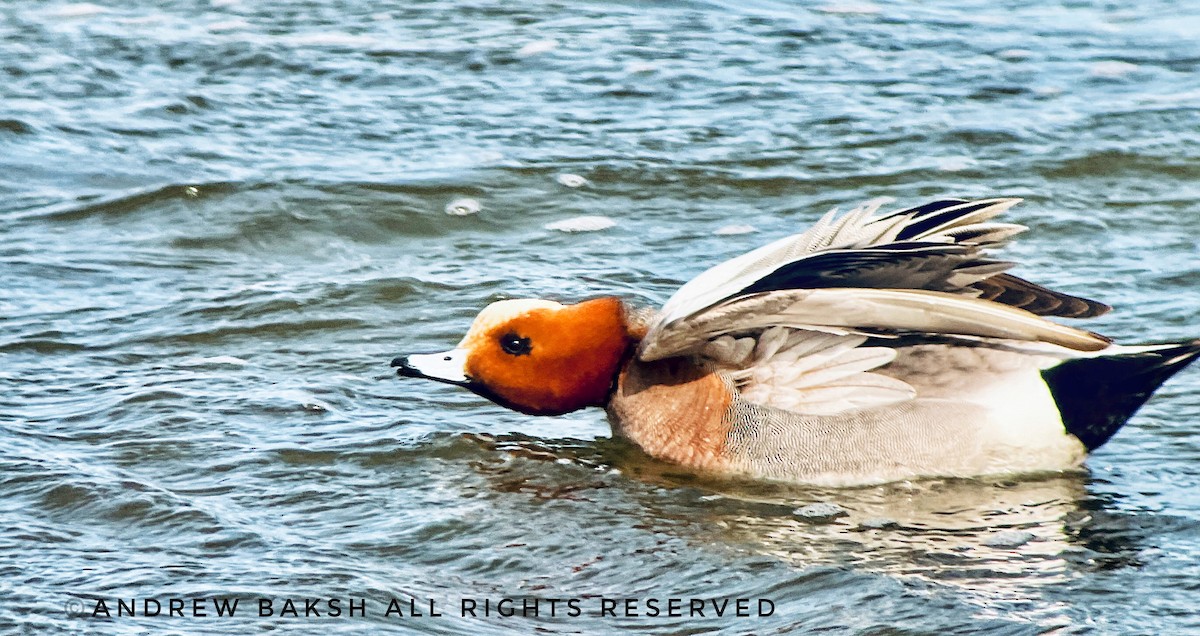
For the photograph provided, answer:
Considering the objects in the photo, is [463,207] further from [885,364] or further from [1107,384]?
[1107,384]

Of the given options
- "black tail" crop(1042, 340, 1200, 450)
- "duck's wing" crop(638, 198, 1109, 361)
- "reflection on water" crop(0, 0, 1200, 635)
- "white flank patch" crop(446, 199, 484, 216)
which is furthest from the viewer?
"white flank patch" crop(446, 199, 484, 216)

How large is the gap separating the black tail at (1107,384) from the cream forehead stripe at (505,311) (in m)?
1.66

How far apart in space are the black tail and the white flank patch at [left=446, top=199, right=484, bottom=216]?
11.5 ft

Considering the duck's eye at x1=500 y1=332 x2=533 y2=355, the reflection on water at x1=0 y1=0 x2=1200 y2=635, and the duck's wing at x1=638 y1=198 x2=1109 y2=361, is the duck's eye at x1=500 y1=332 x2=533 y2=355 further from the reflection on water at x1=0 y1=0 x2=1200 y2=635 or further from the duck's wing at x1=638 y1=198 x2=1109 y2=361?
the duck's wing at x1=638 y1=198 x2=1109 y2=361

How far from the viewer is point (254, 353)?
21.5 ft

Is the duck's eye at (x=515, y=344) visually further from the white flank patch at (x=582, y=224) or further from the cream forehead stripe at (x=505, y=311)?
the white flank patch at (x=582, y=224)

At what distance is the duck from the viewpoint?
5168mm

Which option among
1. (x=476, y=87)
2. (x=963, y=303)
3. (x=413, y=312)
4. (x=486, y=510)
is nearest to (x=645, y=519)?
(x=486, y=510)

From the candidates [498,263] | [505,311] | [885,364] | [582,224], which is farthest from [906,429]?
[582,224]

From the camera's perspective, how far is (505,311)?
5.72 meters

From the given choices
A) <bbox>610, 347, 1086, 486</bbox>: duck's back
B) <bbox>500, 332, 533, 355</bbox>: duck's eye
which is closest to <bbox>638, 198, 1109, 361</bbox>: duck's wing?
<bbox>610, 347, 1086, 486</bbox>: duck's back

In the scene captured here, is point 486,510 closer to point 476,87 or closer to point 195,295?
point 195,295

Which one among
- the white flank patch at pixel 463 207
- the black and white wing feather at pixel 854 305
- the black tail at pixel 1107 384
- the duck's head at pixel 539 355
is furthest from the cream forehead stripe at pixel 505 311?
the white flank patch at pixel 463 207

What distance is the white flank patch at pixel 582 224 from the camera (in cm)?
796
